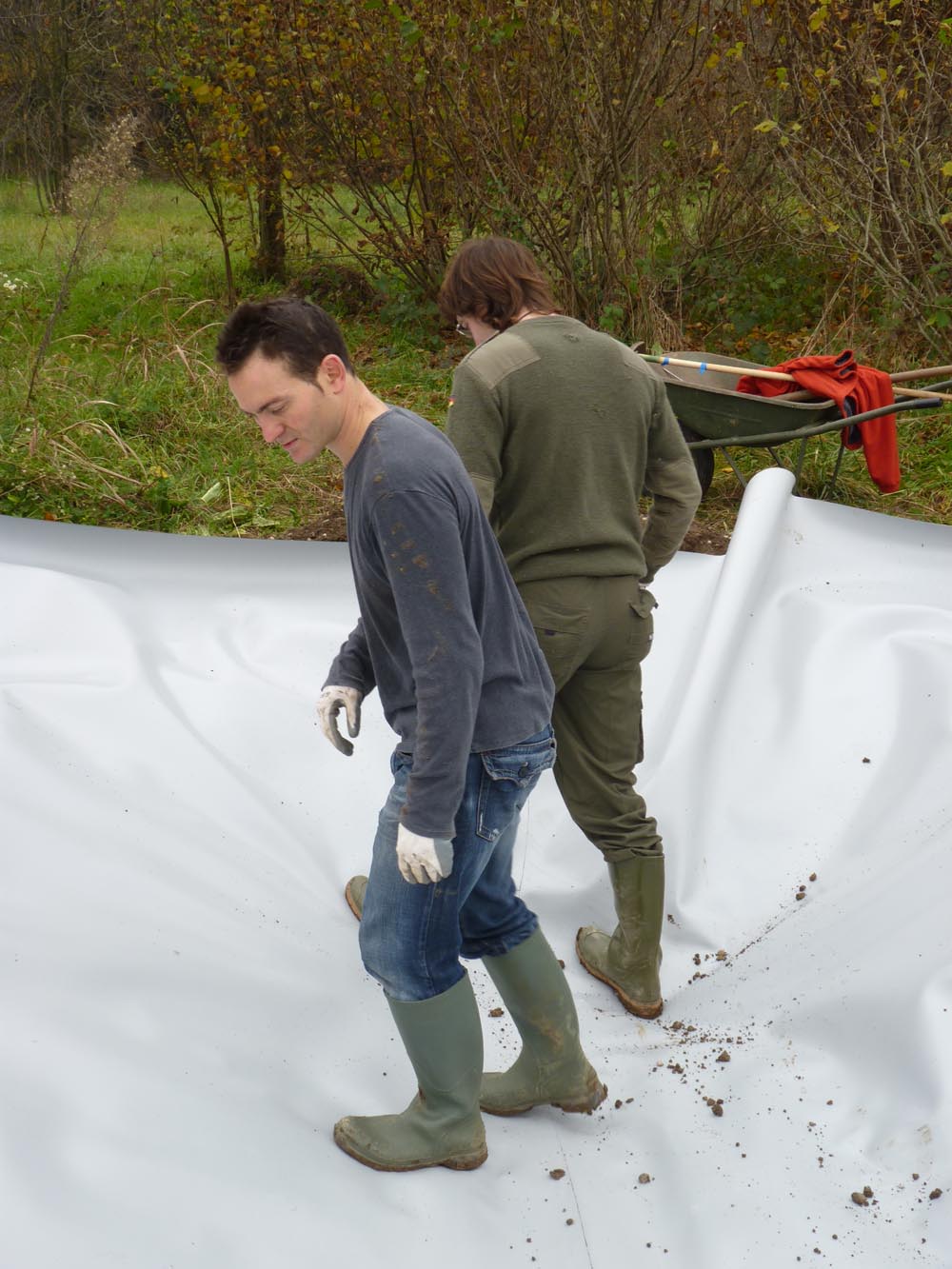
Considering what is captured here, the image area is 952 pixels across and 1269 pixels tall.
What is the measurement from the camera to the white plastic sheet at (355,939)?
173 centimetres

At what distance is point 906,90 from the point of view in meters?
5.89

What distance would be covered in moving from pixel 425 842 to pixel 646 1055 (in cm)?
94

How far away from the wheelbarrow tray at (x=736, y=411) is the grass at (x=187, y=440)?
42cm

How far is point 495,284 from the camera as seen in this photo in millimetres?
2158

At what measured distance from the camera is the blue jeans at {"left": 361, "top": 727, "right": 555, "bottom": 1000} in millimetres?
1645

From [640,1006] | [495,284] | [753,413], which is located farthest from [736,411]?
[640,1006]

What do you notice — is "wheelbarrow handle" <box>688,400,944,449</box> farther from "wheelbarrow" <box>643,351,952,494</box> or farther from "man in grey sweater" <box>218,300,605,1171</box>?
"man in grey sweater" <box>218,300,605,1171</box>

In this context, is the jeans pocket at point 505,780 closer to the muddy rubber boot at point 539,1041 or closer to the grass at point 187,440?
the muddy rubber boot at point 539,1041

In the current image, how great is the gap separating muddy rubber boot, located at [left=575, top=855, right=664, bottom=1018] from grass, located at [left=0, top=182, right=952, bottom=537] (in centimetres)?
248

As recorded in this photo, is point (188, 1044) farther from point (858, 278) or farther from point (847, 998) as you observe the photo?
point (858, 278)

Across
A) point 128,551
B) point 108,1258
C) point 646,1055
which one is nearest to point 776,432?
point 128,551

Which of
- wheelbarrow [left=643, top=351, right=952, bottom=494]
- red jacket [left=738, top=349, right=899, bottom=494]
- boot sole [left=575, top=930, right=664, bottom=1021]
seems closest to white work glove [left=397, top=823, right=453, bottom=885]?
boot sole [left=575, top=930, right=664, bottom=1021]

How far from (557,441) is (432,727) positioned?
31.5 inches

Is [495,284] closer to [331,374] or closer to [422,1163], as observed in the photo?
[331,374]
